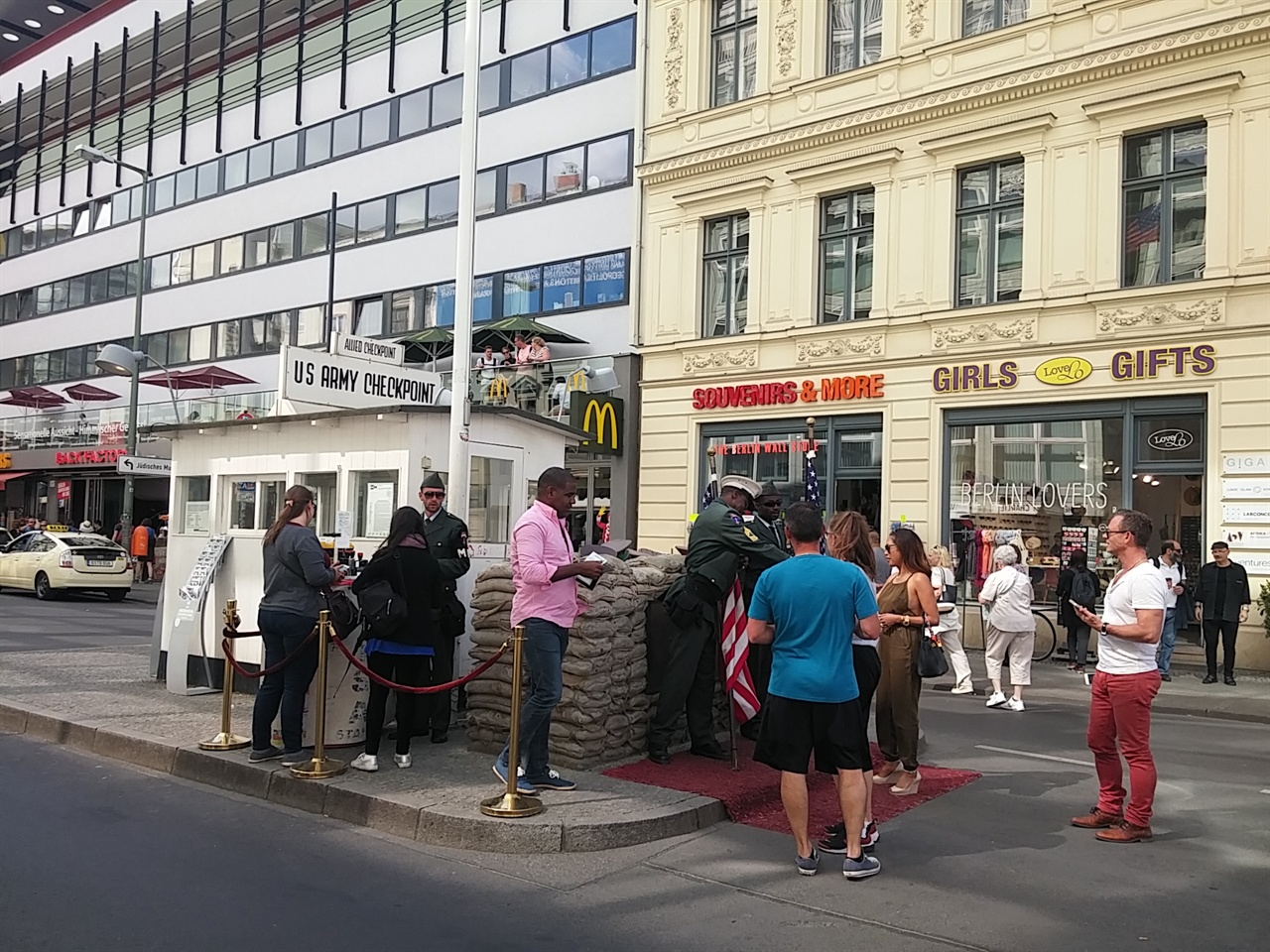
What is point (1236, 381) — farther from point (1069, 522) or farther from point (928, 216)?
point (928, 216)

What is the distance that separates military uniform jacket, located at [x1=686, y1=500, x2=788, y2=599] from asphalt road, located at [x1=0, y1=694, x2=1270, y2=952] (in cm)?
167

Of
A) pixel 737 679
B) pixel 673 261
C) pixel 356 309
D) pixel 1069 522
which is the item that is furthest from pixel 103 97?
pixel 737 679

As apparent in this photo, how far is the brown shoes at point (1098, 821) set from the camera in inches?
258

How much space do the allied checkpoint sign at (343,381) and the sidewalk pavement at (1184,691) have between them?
4521mm

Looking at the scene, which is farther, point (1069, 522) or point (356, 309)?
point (356, 309)

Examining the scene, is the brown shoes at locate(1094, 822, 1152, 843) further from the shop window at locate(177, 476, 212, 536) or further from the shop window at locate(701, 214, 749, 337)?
the shop window at locate(701, 214, 749, 337)

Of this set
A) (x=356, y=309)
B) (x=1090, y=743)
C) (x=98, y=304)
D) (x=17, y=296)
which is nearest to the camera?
(x=1090, y=743)

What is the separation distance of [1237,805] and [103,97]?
138 feet

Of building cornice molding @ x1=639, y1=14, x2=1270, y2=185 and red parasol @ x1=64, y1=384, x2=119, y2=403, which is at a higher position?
building cornice molding @ x1=639, y1=14, x2=1270, y2=185

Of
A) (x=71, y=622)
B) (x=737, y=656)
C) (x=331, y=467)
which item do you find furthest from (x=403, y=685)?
(x=71, y=622)

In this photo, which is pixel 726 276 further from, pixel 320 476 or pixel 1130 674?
pixel 1130 674

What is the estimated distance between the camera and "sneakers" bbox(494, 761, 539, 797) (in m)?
6.54

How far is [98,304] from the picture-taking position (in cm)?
3781

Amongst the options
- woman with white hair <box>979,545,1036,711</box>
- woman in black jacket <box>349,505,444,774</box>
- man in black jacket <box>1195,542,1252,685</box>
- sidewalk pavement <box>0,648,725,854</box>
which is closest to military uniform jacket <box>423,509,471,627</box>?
woman in black jacket <box>349,505,444,774</box>
